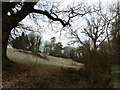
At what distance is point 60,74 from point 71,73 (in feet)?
2.41

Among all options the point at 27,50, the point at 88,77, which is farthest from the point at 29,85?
the point at 27,50

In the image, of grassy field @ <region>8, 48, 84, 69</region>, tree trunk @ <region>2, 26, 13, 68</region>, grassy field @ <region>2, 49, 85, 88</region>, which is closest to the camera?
grassy field @ <region>2, 49, 85, 88</region>

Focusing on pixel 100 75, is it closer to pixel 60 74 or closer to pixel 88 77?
pixel 88 77

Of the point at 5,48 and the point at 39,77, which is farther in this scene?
the point at 5,48

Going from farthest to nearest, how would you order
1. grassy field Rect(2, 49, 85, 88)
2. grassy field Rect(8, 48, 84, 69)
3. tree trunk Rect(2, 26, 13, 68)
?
grassy field Rect(8, 48, 84, 69), tree trunk Rect(2, 26, 13, 68), grassy field Rect(2, 49, 85, 88)

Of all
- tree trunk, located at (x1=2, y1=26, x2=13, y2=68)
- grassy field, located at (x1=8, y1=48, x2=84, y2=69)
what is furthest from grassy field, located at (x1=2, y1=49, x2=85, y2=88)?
grassy field, located at (x1=8, y1=48, x2=84, y2=69)

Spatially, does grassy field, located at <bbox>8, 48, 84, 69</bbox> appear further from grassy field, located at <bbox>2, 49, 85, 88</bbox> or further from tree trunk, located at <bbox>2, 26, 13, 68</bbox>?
tree trunk, located at <bbox>2, 26, 13, 68</bbox>

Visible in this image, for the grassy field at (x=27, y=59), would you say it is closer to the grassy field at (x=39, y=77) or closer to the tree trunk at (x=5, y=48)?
the grassy field at (x=39, y=77)

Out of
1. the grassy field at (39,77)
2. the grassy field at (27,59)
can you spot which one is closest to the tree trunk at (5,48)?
the grassy field at (39,77)

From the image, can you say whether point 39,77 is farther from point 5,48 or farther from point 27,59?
point 27,59

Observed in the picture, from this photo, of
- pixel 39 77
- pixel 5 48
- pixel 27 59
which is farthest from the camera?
pixel 27 59

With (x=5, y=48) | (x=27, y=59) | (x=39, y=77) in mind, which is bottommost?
(x=39, y=77)

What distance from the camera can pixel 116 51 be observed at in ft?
27.6

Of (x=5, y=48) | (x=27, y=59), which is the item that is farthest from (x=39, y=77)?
(x=27, y=59)
